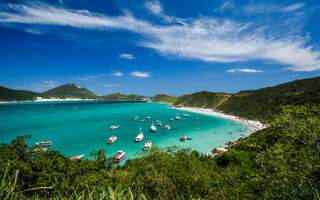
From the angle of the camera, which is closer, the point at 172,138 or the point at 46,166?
the point at 46,166

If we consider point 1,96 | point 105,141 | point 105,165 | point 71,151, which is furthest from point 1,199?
point 1,96

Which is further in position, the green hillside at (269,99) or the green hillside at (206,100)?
the green hillside at (206,100)

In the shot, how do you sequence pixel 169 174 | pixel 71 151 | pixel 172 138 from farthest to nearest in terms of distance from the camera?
1. pixel 172 138
2. pixel 71 151
3. pixel 169 174

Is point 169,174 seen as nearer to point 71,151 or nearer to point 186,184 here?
point 186,184

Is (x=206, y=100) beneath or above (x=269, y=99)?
beneath

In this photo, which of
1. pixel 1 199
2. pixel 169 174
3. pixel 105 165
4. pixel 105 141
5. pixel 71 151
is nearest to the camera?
pixel 1 199

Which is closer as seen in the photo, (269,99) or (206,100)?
(269,99)

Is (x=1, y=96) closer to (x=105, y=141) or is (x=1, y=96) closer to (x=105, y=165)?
(x=105, y=141)

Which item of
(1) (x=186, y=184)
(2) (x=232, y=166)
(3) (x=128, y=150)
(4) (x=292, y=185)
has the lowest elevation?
(3) (x=128, y=150)

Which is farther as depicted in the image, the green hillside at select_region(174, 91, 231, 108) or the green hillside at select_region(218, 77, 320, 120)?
the green hillside at select_region(174, 91, 231, 108)

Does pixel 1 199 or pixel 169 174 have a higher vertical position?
pixel 1 199
